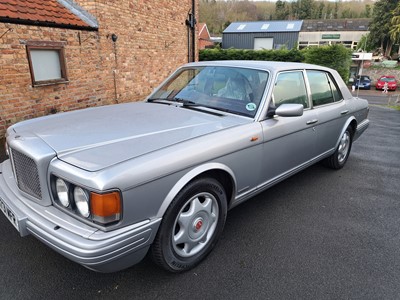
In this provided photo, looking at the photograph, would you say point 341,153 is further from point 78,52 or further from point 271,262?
point 78,52

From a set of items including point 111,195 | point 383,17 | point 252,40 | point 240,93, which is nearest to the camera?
point 111,195

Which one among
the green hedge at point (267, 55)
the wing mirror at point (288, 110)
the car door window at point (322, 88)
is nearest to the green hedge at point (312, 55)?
the green hedge at point (267, 55)

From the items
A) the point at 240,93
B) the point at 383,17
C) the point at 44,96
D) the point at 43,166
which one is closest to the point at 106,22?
the point at 44,96

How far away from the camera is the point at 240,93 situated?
3.09 m

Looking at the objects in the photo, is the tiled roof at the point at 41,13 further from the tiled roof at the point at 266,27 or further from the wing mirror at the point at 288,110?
the tiled roof at the point at 266,27

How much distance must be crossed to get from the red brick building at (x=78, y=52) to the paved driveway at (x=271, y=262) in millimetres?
3694

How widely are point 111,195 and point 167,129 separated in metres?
0.85

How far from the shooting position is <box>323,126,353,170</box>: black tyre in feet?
15.0

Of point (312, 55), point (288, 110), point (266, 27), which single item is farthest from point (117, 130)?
point (266, 27)

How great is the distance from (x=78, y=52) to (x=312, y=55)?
17.0m

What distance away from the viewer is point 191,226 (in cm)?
238

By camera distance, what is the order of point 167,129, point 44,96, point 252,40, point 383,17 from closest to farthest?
1. point 167,129
2. point 44,96
3. point 252,40
4. point 383,17

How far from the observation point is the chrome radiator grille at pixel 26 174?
2064mm

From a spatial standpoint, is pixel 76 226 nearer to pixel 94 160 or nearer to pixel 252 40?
pixel 94 160
